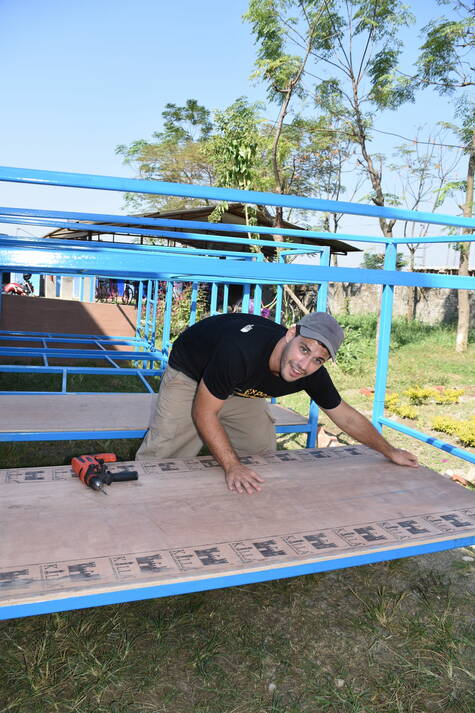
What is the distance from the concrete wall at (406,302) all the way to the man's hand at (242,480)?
15.3m

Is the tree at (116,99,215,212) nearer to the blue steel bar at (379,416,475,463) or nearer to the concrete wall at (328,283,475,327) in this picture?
the concrete wall at (328,283,475,327)

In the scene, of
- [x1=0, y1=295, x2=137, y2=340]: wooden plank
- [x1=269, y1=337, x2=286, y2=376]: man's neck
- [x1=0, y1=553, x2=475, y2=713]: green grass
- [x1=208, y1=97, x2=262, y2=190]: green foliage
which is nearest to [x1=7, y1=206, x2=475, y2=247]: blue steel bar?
[x1=269, y1=337, x2=286, y2=376]: man's neck

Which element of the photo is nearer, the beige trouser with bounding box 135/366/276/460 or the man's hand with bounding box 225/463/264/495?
the man's hand with bounding box 225/463/264/495

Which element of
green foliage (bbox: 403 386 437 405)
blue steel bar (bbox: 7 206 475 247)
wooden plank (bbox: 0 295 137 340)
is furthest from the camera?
wooden plank (bbox: 0 295 137 340)

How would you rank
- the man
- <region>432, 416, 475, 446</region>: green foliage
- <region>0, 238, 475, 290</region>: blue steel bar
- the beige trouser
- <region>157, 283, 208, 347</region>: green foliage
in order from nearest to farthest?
1. <region>0, 238, 475, 290</region>: blue steel bar
2. the man
3. the beige trouser
4. <region>432, 416, 475, 446</region>: green foliage
5. <region>157, 283, 208, 347</region>: green foliage

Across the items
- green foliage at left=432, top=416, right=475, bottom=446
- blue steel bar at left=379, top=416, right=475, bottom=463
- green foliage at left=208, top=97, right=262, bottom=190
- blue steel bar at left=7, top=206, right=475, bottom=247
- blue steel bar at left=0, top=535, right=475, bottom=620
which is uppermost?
green foliage at left=208, top=97, right=262, bottom=190

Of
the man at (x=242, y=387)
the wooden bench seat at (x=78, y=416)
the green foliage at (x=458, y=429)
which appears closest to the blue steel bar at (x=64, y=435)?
the wooden bench seat at (x=78, y=416)

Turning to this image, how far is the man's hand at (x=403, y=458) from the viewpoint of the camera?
289 cm

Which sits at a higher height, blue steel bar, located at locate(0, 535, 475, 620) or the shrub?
blue steel bar, located at locate(0, 535, 475, 620)

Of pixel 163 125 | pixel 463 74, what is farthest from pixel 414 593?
pixel 163 125

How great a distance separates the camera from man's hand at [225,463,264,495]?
7.93 feet

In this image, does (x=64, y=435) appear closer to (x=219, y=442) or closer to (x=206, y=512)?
(x=219, y=442)

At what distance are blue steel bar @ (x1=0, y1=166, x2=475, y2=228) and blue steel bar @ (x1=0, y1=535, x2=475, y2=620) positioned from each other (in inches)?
54.6

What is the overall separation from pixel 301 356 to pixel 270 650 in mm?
1361
